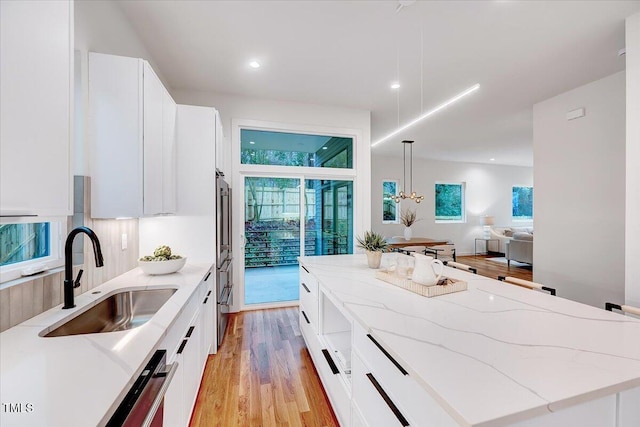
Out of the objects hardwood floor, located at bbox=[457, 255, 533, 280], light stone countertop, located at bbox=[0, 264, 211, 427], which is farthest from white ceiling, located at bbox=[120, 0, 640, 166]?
hardwood floor, located at bbox=[457, 255, 533, 280]

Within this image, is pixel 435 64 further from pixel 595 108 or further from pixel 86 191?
pixel 86 191

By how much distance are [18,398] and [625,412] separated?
5.38 feet

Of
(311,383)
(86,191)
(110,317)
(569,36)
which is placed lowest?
(311,383)

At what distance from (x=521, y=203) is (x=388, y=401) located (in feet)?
35.3

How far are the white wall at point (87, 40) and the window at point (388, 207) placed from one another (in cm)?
683

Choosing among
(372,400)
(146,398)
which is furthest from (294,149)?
(146,398)

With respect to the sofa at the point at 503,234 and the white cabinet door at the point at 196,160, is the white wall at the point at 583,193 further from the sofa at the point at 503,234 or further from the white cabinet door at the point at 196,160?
the sofa at the point at 503,234

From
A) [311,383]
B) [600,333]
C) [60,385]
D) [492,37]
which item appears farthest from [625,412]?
[492,37]

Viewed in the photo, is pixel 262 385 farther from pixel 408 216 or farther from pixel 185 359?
pixel 408 216

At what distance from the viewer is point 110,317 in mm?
1637

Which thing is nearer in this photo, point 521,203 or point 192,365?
point 192,365

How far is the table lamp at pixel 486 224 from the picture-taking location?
336 inches

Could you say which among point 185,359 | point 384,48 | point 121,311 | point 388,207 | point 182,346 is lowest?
point 185,359

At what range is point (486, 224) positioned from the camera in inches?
337
